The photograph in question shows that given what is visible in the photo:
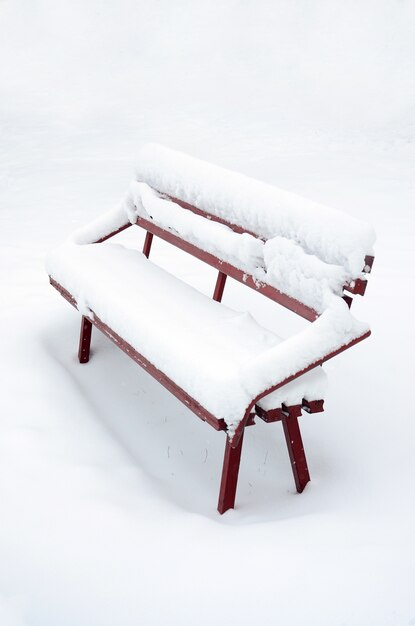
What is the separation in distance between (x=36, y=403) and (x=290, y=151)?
6342 millimetres

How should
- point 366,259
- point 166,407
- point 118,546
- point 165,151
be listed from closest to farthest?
point 118,546 < point 366,259 < point 166,407 < point 165,151

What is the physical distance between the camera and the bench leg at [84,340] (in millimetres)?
4066

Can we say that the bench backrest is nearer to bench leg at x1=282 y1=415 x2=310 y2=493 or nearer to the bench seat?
the bench seat

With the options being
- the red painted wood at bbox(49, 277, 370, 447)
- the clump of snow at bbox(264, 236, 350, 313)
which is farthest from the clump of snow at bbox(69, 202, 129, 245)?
the clump of snow at bbox(264, 236, 350, 313)

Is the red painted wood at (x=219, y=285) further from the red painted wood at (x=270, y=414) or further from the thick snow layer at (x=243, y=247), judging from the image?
the red painted wood at (x=270, y=414)

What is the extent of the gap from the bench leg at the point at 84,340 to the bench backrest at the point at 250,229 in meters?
0.52

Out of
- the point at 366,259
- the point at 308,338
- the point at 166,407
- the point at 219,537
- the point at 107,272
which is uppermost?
the point at 366,259

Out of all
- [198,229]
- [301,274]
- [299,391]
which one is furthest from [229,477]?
[198,229]

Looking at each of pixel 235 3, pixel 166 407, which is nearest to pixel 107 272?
pixel 166 407

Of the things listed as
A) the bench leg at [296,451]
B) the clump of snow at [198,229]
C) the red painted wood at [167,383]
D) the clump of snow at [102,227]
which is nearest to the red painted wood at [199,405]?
the red painted wood at [167,383]

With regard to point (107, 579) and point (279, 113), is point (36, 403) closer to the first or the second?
point (107, 579)

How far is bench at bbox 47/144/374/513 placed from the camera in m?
2.79

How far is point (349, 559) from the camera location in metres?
2.47

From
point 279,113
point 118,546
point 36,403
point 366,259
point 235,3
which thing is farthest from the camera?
point 235,3
